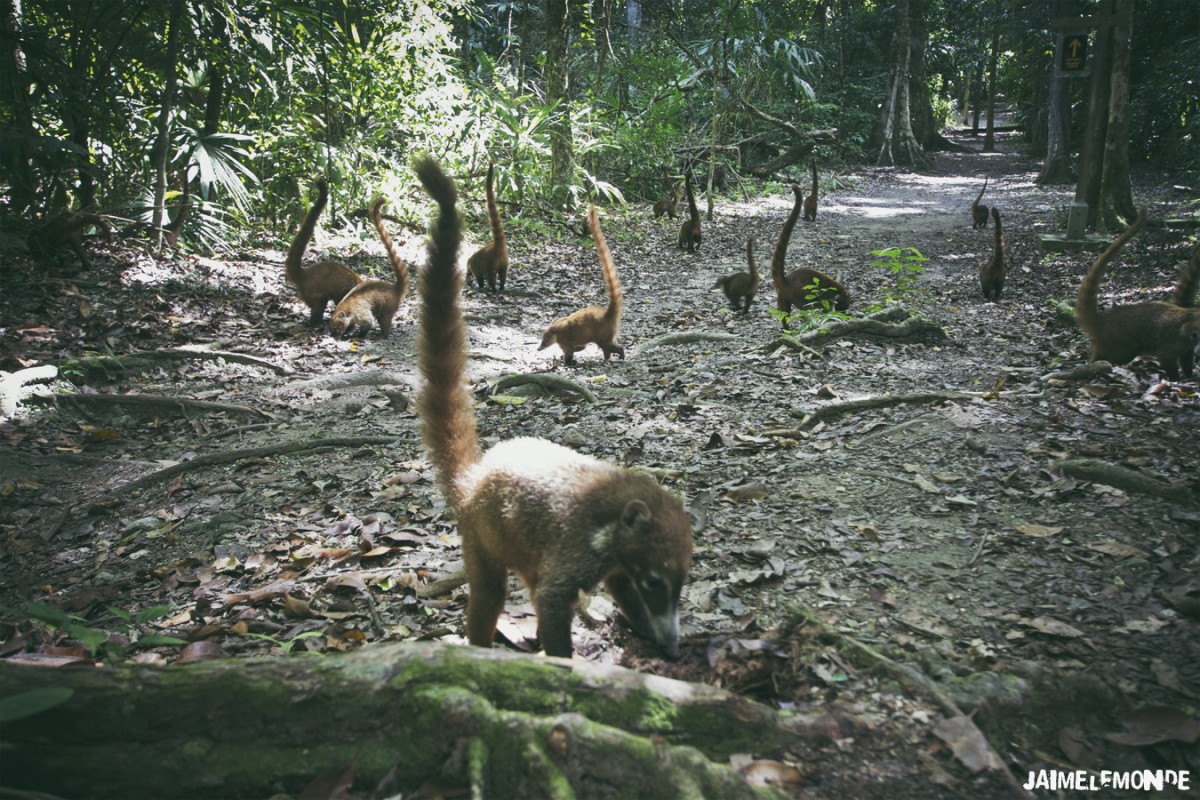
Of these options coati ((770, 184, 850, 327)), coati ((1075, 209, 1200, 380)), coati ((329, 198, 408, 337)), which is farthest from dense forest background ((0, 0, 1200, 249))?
coati ((1075, 209, 1200, 380))

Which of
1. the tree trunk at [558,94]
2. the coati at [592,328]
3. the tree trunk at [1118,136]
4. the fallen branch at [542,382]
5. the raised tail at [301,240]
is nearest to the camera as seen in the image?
the fallen branch at [542,382]

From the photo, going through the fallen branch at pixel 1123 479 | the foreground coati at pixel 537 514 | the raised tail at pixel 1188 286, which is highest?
the raised tail at pixel 1188 286

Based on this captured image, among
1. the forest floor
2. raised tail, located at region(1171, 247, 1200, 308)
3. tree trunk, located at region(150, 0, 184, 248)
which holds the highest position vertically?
tree trunk, located at region(150, 0, 184, 248)

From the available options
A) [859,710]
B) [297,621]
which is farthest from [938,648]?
[297,621]

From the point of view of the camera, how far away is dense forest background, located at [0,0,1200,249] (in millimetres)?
8703

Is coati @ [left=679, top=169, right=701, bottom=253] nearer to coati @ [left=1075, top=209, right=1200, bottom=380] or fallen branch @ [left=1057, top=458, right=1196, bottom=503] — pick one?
coati @ [left=1075, top=209, right=1200, bottom=380]

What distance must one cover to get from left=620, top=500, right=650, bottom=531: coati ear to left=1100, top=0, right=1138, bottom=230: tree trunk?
40.6 ft

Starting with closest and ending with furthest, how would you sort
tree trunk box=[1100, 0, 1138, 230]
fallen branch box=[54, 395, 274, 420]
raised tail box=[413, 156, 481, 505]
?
raised tail box=[413, 156, 481, 505]
fallen branch box=[54, 395, 274, 420]
tree trunk box=[1100, 0, 1138, 230]

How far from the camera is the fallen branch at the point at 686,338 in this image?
837 centimetres

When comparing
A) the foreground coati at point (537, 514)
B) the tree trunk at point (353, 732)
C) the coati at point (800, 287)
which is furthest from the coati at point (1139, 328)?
the tree trunk at point (353, 732)

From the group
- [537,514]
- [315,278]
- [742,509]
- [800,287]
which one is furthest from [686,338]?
[537,514]

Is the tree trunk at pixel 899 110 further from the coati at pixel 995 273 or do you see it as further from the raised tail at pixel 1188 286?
the raised tail at pixel 1188 286

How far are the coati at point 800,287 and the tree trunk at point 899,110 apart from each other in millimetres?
22148

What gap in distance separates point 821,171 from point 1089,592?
84.4 feet
